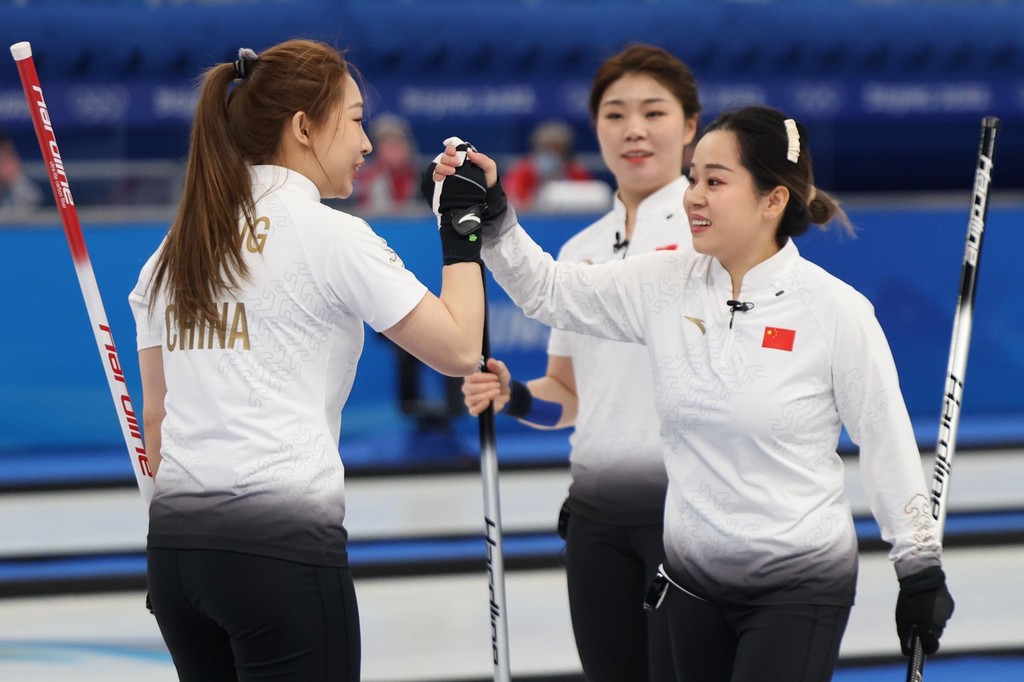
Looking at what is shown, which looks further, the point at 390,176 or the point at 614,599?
the point at 390,176

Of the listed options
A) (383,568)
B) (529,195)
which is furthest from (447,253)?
(529,195)

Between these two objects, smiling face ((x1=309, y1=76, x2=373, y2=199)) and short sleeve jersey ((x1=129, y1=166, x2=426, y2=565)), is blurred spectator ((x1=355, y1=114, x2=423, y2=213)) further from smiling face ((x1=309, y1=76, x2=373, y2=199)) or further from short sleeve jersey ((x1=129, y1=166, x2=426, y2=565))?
short sleeve jersey ((x1=129, y1=166, x2=426, y2=565))

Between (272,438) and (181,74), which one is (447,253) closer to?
(272,438)

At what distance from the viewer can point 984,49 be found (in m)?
11.6

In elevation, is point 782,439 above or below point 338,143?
below

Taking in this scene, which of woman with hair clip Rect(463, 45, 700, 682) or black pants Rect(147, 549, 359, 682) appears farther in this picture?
woman with hair clip Rect(463, 45, 700, 682)

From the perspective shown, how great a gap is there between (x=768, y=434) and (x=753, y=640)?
0.33m

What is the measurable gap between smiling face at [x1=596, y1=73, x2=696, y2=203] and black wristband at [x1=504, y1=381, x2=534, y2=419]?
469 millimetres

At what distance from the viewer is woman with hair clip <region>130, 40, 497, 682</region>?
6.15ft

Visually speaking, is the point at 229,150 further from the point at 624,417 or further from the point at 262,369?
the point at 624,417

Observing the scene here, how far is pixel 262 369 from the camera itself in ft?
6.17

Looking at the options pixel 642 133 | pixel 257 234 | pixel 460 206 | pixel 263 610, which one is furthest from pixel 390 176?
pixel 263 610

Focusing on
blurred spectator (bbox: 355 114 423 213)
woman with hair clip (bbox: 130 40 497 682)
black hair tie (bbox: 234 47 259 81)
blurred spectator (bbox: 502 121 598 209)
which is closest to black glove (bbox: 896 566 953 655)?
woman with hair clip (bbox: 130 40 497 682)

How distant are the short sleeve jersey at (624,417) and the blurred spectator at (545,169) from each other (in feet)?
17.5
